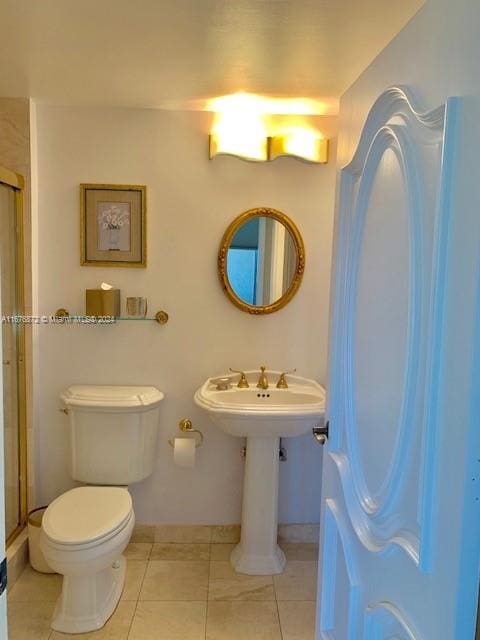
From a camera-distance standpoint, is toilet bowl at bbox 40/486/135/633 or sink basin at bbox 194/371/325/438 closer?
toilet bowl at bbox 40/486/135/633

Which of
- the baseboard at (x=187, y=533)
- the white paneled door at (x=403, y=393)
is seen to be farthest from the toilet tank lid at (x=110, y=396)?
the white paneled door at (x=403, y=393)

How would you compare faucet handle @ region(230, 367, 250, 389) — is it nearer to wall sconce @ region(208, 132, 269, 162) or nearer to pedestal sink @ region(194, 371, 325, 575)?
pedestal sink @ region(194, 371, 325, 575)

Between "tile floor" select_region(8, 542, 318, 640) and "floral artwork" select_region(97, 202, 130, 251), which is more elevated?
"floral artwork" select_region(97, 202, 130, 251)

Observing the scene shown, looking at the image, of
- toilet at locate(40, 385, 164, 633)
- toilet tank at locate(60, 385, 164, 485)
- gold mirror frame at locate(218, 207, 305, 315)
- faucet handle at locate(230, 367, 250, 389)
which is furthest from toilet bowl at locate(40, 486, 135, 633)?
gold mirror frame at locate(218, 207, 305, 315)

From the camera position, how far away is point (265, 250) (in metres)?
2.58

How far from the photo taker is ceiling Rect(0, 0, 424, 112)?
1550mm

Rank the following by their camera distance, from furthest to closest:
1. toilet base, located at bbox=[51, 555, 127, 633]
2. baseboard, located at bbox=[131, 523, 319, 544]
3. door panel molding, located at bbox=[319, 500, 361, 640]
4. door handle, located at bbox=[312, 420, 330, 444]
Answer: baseboard, located at bbox=[131, 523, 319, 544] → toilet base, located at bbox=[51, 555, 127, 633] → door handle, located at bbox=[312, 420, 330, 444] → door panel molding, located at bbox=[319, 500, 361, 640]

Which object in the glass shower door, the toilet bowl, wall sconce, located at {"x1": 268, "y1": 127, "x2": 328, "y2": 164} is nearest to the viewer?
the toilet bowl

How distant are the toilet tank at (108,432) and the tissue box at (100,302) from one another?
0.38 m

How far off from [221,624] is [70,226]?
1942 millimetres

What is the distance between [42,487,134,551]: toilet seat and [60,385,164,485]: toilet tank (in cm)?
14

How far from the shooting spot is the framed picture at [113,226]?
8.23ft

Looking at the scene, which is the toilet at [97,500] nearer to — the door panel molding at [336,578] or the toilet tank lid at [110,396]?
the toilet tank lid at [110,396]

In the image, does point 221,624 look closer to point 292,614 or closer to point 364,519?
point 292,614
